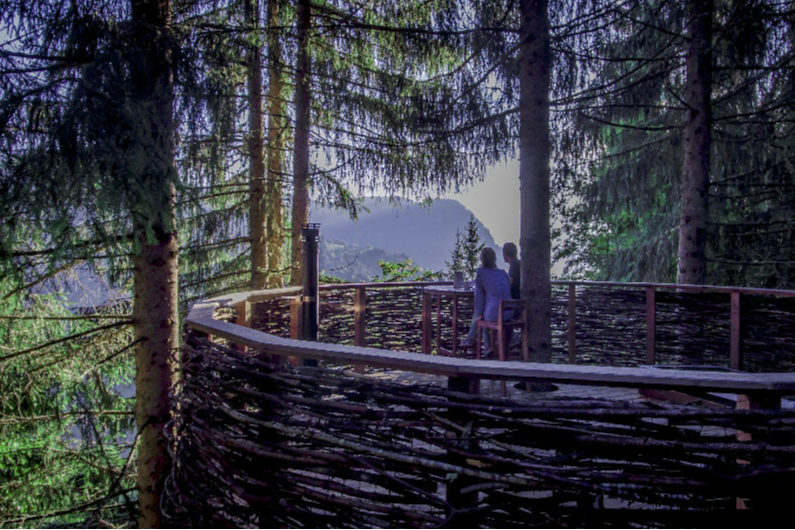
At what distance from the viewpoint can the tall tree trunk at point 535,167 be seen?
4.88 metres

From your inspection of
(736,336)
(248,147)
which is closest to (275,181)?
(248,147)

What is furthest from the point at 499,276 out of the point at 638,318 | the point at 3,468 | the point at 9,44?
the point at 3,468

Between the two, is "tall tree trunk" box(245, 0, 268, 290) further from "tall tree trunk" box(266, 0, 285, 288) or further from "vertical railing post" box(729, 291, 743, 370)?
"vertical railing post" box(729, 291, 743, 370)

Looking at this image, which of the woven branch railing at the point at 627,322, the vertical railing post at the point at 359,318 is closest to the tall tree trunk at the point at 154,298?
the woven branch railing at the point at 627,322

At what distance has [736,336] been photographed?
5199 mm

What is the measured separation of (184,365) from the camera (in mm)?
3041

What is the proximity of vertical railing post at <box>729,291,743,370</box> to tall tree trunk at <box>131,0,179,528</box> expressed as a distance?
5207mm

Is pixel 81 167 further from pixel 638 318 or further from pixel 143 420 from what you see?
pixel 638 318

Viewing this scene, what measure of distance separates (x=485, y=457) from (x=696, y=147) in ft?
20.8

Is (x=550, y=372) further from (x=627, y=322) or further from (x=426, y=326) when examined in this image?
(x=627, y=322)

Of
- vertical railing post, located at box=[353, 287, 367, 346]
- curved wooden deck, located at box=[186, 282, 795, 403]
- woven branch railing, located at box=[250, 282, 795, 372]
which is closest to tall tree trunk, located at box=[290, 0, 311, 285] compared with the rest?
woven branch railing, located at box=[250, 282, 795, 372]

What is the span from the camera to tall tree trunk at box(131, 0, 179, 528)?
14.2 ft

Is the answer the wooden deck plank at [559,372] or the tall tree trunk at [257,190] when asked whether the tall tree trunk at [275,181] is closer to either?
the tall tree trunk at [257,190]

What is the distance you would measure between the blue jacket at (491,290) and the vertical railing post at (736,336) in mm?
2187
